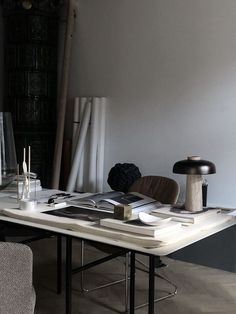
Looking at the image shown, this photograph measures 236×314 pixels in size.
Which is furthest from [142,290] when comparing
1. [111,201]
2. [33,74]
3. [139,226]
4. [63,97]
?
[33,74]

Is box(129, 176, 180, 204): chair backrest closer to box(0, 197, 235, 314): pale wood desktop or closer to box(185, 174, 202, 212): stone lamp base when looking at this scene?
box(185, 174, 202, 212): stone lamp base

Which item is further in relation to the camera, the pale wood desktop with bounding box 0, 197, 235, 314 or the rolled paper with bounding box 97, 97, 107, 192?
the rolled paper with bounding box 97, 97, 107, 192

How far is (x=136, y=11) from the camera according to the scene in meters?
4.49

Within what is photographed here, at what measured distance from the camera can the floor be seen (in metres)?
3.05

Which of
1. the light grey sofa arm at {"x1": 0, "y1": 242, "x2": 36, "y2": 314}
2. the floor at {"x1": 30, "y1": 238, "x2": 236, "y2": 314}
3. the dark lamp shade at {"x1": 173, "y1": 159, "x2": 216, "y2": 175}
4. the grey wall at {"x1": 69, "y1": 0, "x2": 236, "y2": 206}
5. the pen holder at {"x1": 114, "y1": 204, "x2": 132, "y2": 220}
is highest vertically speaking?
the grey wall at {"x1": 69, "y1": 0, "x2": 236, "y2": 206}

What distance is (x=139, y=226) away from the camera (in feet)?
6.48

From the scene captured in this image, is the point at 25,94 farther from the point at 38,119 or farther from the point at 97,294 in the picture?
the point at 97,294

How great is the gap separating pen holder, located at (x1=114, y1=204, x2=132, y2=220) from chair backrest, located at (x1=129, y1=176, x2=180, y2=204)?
875 mm

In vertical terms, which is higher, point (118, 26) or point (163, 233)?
point (118, 26)

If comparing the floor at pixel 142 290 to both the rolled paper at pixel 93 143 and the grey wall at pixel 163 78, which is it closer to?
the grey wall at pixel 163 78

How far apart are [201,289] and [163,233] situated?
1.67 m

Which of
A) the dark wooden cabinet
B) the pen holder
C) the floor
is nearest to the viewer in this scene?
the pen holder

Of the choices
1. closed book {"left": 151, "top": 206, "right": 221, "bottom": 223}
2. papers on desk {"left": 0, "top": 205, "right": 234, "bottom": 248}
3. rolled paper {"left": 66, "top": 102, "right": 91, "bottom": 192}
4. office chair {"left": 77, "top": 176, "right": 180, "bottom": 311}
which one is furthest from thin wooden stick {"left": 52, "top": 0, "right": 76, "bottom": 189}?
closed book {"left": 151, "top": 206, "right": 221, "bottom": 223}

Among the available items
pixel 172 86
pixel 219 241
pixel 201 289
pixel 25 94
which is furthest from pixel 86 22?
pixel 201 289
